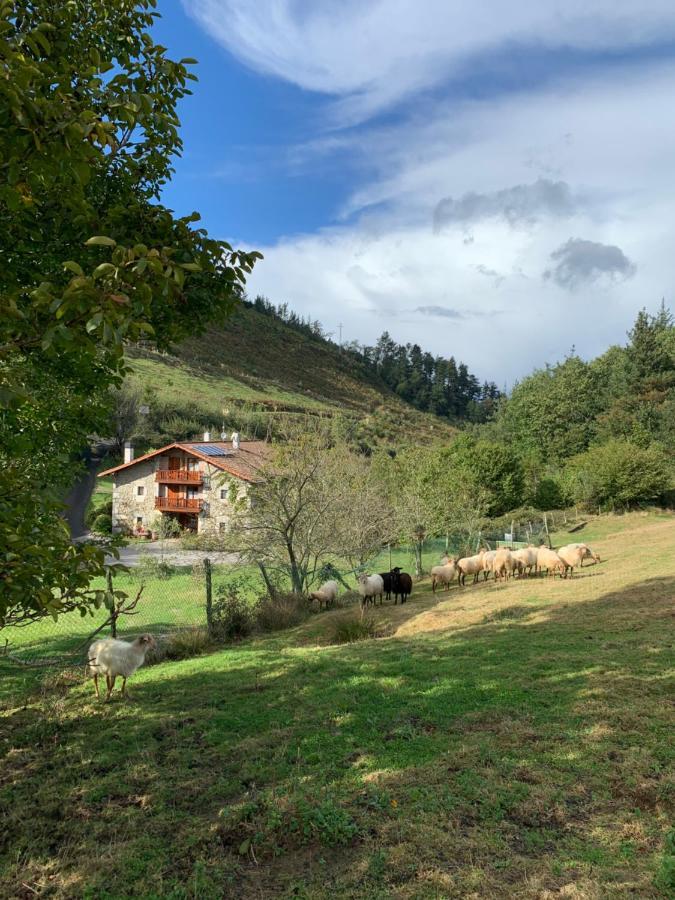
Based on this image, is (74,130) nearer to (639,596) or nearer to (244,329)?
(639,596)

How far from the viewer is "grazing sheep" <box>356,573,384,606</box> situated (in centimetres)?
1555

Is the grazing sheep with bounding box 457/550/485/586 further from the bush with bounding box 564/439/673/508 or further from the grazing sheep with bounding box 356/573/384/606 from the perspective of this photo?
the bush with bounding box 564/439/673/508

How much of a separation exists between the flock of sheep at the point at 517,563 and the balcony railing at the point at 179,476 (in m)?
29.2

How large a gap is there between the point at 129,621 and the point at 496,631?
11391 millimetres

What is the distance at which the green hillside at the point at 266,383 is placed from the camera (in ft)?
224

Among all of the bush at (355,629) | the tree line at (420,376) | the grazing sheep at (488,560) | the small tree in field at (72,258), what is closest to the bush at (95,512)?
the grazing sheep at (488,560)

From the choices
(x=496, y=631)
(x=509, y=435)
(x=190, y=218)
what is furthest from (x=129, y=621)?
(x=509, y=435)

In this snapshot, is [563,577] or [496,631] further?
[563,577]

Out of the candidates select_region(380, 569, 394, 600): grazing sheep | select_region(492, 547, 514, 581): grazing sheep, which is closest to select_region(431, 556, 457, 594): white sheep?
select_region(492, 547, 514, 581): grazing sheep

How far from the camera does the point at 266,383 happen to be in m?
98.2

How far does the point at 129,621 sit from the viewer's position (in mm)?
16328

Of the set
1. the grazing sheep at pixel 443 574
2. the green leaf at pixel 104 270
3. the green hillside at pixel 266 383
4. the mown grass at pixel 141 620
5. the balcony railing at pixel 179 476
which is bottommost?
the mown grass at pixel 141 620

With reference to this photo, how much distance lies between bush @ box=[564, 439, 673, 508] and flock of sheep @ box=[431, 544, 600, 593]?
2683cm

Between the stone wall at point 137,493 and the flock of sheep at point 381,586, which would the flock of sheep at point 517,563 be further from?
the stone wall at point 137,493
